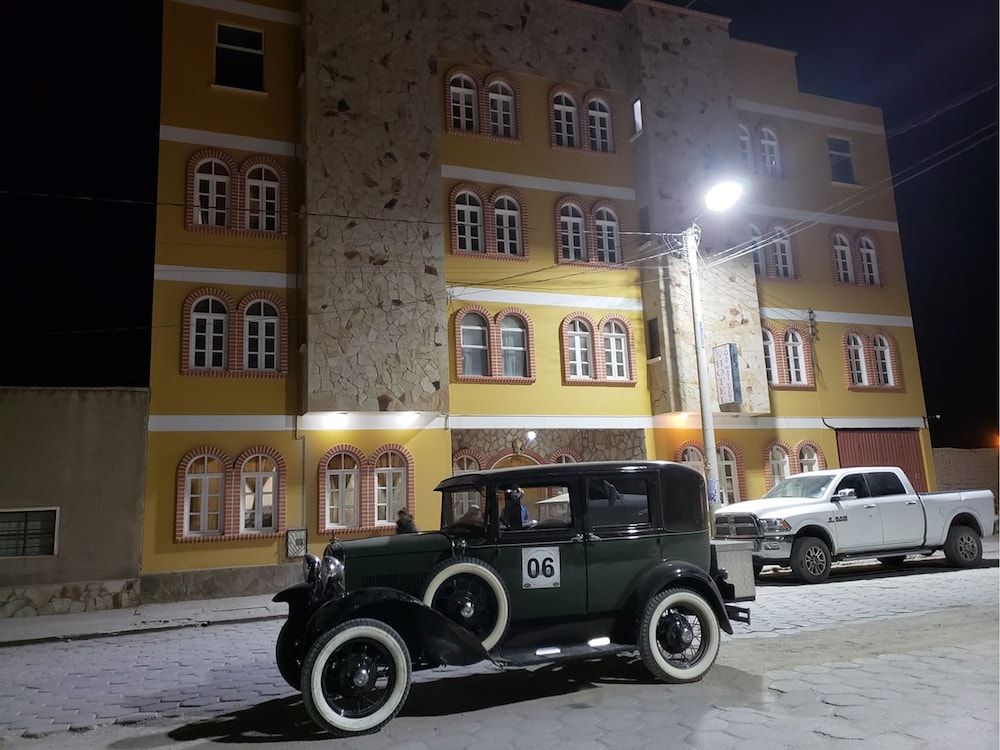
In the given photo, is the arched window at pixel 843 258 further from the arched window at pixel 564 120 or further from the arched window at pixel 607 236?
the arched window at pixel 564 120

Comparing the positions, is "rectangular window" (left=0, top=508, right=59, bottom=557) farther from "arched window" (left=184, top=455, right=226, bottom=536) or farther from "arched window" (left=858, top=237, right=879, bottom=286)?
"arched window" (left=858, top=237, right=879, bottom=286)

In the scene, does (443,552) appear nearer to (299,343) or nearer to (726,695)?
(726,695)

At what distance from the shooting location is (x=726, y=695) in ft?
20.0

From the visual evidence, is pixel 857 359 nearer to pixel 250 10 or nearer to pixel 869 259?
pixel 869 259

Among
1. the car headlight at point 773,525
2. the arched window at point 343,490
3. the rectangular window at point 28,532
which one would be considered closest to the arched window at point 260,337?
the arched window at point 343,490

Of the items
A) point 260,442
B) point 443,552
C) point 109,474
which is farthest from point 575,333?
point 443,552

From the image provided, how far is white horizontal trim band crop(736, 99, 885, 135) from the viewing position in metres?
23.5

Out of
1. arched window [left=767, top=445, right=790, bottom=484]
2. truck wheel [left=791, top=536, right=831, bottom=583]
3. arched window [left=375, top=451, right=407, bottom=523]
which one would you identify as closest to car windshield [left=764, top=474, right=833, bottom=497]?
truck wheel [left=791, top=536, right=831, bottom=583]

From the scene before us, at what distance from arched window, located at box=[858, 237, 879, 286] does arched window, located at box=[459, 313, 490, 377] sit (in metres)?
15.0

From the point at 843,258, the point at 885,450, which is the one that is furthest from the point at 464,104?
the point at 885,450

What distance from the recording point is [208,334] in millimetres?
16578

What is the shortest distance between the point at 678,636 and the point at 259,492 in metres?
12.3

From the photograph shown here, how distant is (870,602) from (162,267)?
1639 cm

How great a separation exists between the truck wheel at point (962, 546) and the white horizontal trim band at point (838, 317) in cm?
957
